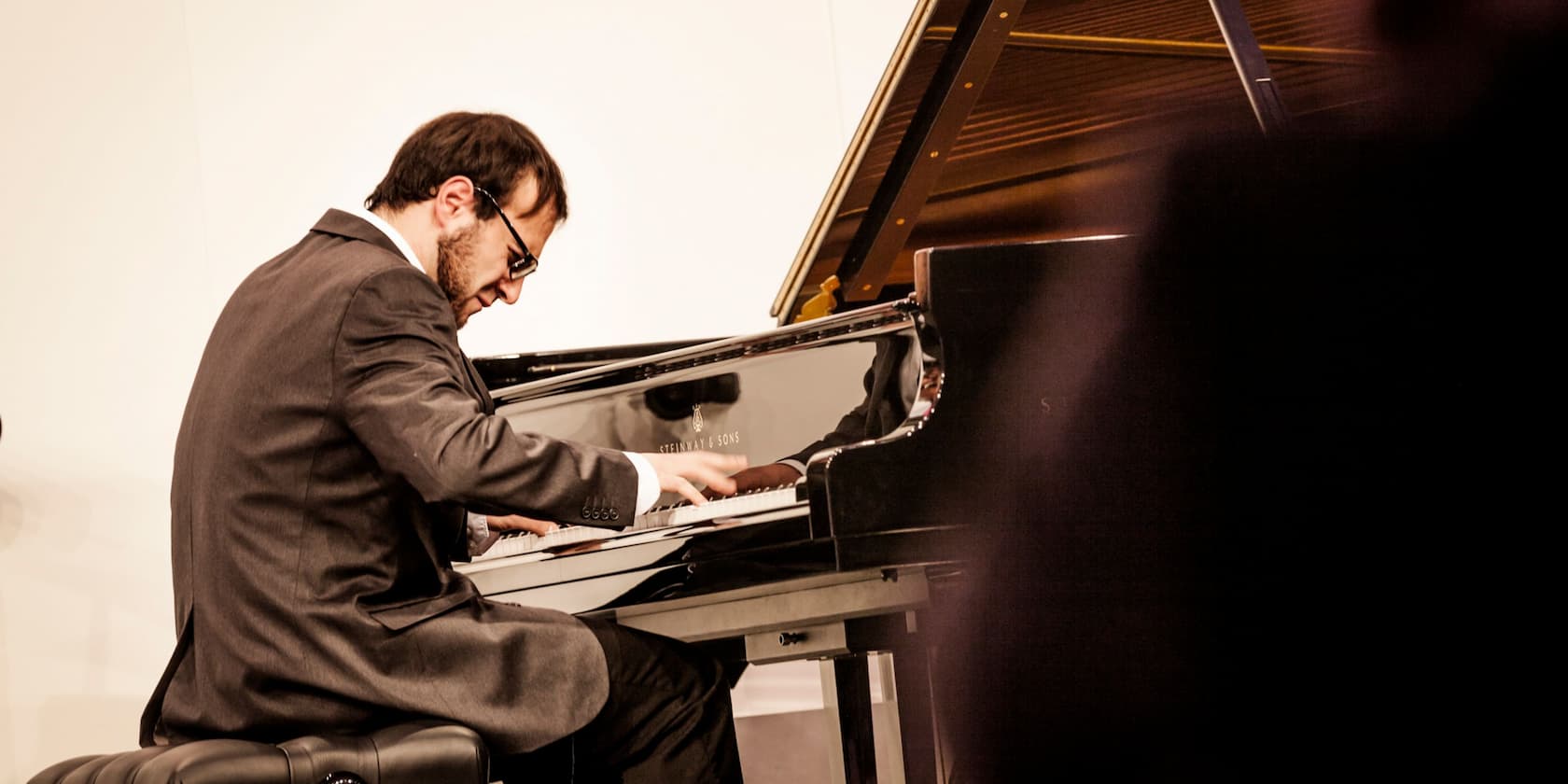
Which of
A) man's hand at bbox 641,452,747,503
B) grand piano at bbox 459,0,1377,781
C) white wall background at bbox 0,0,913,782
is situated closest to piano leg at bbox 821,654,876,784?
grand piano at bbox 459,0,1377,781

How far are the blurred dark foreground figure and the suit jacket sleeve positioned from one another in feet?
1.66

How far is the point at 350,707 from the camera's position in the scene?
5.90 feet

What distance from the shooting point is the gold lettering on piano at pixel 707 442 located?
225cm

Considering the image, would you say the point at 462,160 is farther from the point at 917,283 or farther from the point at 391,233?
the point at 917,283

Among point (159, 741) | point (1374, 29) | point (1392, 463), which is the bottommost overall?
point (159, 741)

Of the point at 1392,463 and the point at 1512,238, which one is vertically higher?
the point at 1512,238

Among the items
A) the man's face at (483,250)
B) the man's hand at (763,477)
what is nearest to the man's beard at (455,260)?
the man's face at (483,250)

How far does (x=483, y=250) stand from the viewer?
6.91 feet

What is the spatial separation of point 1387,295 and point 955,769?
857 millimetres

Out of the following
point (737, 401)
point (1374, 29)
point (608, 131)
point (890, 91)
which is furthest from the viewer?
point (608, 131)

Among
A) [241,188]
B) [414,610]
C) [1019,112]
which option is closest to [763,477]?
[414,610]

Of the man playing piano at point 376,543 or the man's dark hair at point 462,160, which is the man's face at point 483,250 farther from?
the man playing piano at point 376,543

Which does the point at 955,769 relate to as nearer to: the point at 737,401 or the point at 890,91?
the point at 737,401

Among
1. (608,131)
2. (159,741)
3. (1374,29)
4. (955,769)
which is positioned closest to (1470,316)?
(1374,29)
